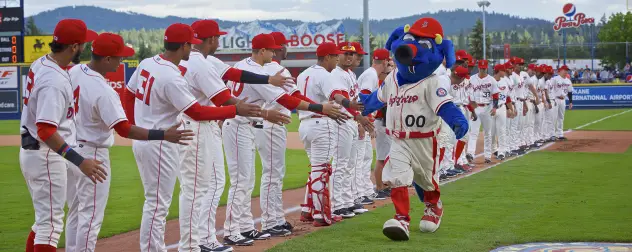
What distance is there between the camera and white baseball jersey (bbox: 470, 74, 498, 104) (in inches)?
745

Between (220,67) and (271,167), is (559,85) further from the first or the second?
(220,67)

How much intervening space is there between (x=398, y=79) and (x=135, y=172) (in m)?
9.60

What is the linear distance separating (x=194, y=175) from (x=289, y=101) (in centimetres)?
146

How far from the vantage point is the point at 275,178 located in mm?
9688

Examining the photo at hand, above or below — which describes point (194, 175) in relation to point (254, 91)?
below

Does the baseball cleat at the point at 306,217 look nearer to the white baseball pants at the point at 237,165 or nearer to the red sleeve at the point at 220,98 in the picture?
the white baseball pants at the point at 237,165

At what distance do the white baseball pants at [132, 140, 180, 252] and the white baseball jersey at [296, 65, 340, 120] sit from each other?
3531 mm

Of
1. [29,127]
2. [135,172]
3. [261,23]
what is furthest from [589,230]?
[261,23]

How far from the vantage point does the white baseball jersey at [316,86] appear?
10469 mm

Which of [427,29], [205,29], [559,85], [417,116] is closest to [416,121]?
[417,116]

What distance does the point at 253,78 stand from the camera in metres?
8.38

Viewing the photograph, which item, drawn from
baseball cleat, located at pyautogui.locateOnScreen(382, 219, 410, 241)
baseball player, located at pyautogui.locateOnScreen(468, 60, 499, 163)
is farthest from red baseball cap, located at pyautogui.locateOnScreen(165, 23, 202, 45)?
baseball player, located at pyautogui.locateOnScreen(468, 60, 499, 163)

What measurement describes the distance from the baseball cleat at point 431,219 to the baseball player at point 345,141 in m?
1.53

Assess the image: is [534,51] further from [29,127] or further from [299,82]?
[29,127]
